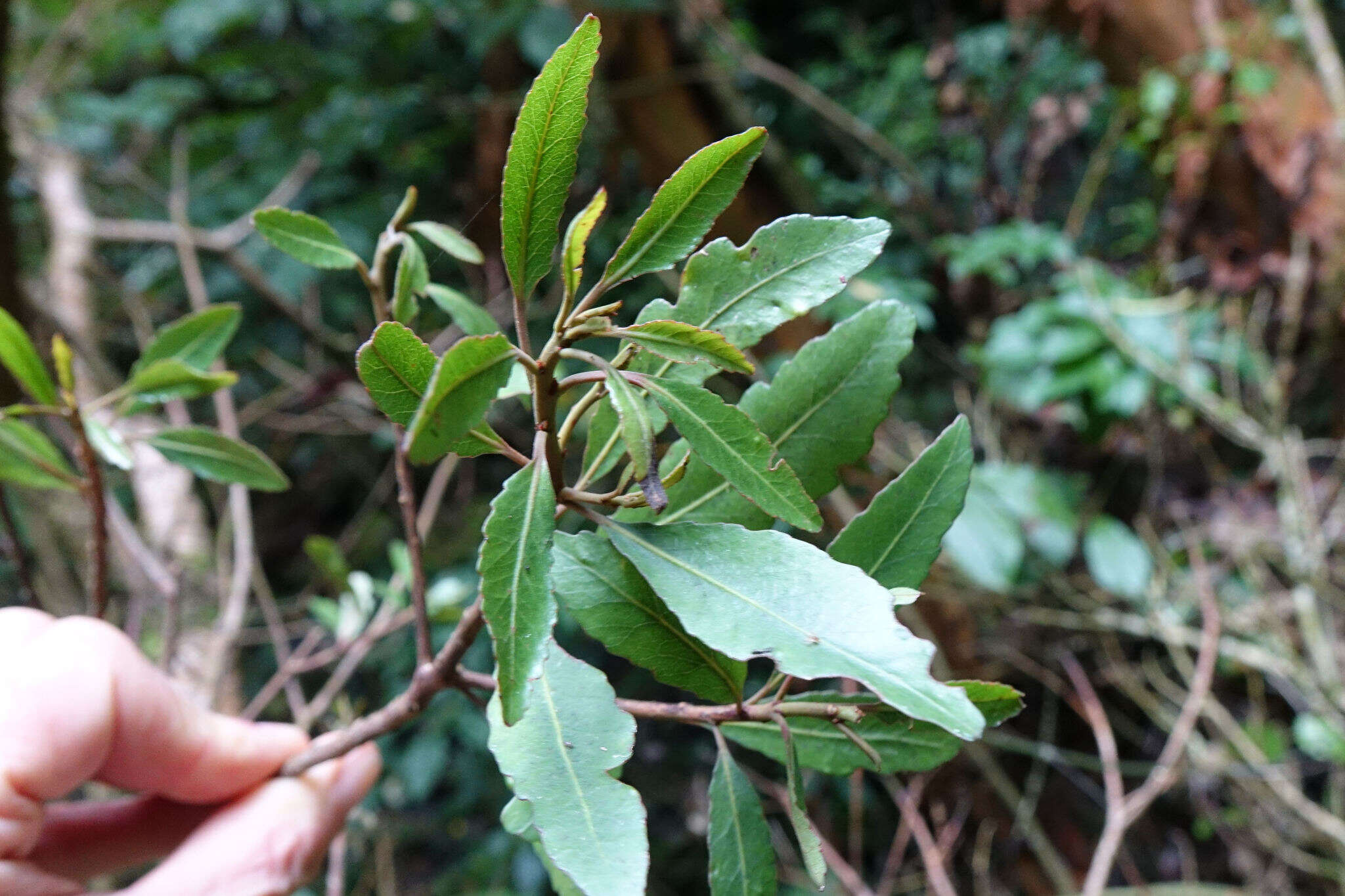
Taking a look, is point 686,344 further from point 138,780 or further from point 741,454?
point 138,780

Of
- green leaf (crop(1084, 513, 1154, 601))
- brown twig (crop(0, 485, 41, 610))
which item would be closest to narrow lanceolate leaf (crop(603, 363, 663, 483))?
brown twig (crop(0, 485, 41, 610))

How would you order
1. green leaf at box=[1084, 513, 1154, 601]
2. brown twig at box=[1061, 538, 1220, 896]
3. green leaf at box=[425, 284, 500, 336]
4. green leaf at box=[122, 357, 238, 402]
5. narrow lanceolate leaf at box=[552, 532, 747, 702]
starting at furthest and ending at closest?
green leaf at box=[1084, 513, 1154, 601] < brown twig at box=[1061, 538, 1220, 896] < green leaf at box=[122, 357, 238, 402] < green leaf at box=[425, 284, 500, 336] < narrow lanceolate leaf at box=[552, 532, 747, 702]

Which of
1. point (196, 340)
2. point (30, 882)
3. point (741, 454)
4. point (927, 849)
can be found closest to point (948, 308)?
point (927, 849)

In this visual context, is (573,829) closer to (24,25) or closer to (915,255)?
(915,255)

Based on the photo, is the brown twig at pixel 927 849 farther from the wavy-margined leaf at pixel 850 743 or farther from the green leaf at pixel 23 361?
the green leaf at pixel 23 361

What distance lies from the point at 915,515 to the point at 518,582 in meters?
0.20

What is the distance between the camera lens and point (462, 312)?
472 mm

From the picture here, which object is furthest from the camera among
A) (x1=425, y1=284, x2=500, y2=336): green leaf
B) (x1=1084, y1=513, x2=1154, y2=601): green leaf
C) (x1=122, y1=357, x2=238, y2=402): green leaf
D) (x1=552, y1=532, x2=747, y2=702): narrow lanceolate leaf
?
(x1=1084, y1=513, x2=1154, y2=601): green leaf

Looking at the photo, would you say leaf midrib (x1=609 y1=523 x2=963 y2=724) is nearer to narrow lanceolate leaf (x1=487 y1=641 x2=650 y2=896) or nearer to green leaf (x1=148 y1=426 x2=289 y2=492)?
narrow lanceolate leaf (x1=487 y1=641 x2=650 y2=896)

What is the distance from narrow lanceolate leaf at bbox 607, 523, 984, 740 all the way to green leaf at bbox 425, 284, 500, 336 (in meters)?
0.18

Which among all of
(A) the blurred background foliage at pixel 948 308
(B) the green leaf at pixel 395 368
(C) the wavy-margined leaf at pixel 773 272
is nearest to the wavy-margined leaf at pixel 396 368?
(B) the green leaf at pixel 395 368

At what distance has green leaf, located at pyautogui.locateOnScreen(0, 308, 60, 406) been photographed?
1.78ft

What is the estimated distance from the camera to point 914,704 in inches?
9.9

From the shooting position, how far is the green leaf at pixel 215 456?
600 millimetres
